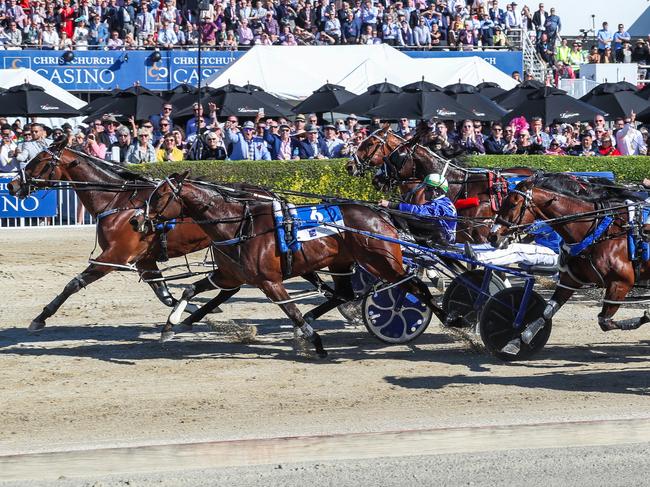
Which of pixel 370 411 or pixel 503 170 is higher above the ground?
pixel 503 170

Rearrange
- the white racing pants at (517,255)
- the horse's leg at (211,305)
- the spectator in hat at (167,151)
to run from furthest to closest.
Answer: the spectator in hat at (167,151), the horse's leg at (211,305), the white racing pants at (517,255)

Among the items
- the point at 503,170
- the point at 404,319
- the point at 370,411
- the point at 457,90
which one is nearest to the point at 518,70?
the point at 457,90

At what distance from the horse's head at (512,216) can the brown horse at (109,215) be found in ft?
9.72

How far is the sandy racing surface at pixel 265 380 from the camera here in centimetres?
745

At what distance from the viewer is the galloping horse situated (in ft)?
36.9

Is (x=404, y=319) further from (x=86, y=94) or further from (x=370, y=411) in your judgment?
(x=86, y=94)

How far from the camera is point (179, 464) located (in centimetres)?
657

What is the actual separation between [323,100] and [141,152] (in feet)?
17.6

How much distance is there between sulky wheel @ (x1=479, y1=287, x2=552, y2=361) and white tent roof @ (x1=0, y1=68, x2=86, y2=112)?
47.8ft

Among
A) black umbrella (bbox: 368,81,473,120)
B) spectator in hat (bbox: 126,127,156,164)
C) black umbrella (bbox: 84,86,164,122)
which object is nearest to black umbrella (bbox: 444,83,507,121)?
black umbrella (bbox: 368,81,473,120)

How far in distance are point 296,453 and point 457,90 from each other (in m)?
15.7

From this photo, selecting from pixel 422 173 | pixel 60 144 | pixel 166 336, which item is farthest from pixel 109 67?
pixel 166 336

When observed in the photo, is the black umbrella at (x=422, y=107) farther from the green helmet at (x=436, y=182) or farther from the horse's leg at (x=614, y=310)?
the horse's leg at (x=614, y=310)

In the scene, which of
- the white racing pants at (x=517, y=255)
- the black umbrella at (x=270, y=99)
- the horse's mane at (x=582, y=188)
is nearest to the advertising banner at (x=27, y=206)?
the black umbrella at (x=270, y=99)
